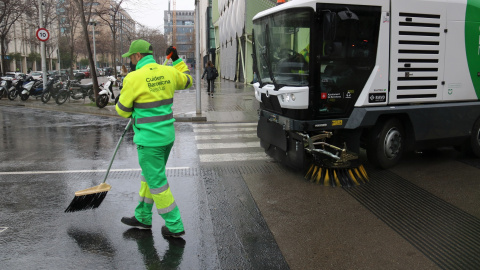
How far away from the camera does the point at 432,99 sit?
22.9ft

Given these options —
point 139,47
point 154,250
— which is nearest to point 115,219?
point 154,250

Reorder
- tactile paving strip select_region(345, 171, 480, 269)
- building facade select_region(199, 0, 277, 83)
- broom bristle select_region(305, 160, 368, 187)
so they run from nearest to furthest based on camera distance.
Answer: tactile paving strip select_region(345, 171, 480, 269)
broom bristle select_region(305, 160, 368, 187)
building facade select_region(199, 0, 277, 83)

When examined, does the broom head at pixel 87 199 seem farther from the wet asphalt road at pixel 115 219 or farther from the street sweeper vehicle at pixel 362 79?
the street sweeper vehicle at pixel 362 79

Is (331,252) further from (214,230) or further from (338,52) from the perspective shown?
(338,52)

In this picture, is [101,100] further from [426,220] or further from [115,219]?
[426,220]

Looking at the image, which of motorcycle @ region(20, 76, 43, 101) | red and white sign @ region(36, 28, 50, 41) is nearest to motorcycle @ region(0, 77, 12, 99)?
motorcycle @ region(20, 76, 43, 101)

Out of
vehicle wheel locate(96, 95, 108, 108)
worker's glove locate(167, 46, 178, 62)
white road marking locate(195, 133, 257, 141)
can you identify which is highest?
worker's glove locate(167, 46, 178, 62)

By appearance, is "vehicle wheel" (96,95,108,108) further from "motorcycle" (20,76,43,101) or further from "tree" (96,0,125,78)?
"tree" (96,0,125,78)

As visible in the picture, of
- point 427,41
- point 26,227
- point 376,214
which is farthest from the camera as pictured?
point 427,41

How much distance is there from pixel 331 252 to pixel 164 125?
7.02 feet

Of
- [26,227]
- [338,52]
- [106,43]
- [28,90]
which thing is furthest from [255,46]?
[106,43]

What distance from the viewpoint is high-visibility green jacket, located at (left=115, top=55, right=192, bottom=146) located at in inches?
162

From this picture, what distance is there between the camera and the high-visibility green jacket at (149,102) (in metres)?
4.12

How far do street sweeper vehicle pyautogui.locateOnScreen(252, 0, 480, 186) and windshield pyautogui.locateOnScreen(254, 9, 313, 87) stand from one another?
0.05 feet
